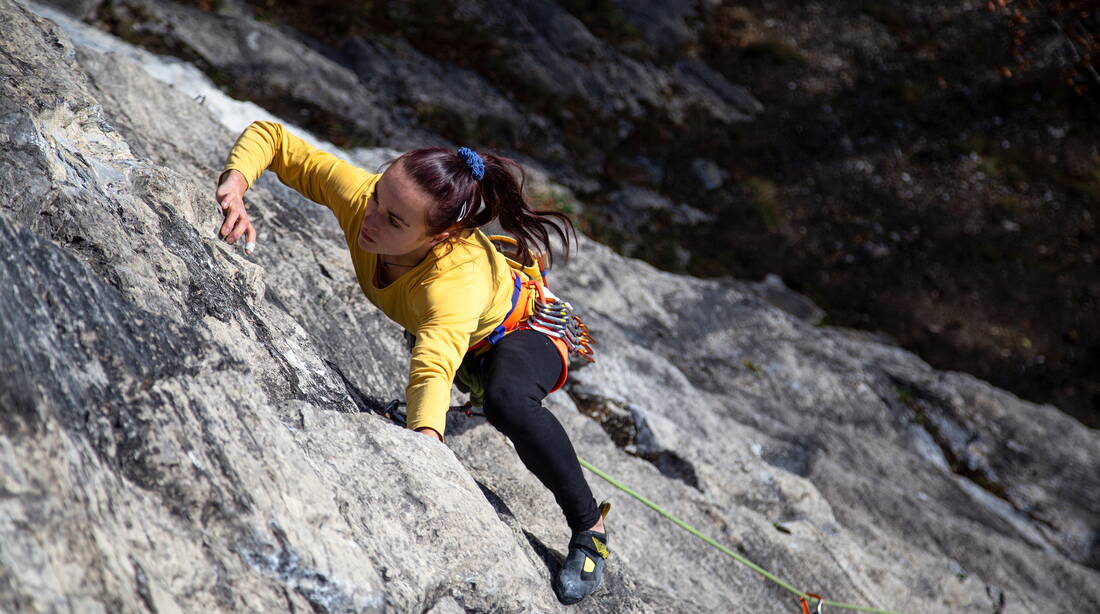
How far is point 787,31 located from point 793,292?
44.5ft

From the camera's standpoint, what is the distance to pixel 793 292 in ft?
61.5

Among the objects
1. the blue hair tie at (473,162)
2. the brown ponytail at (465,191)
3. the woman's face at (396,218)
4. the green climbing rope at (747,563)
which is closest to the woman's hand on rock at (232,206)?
the woman's face at (396,218)

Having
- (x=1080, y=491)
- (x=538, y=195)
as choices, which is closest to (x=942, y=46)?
(x=538, y=195)

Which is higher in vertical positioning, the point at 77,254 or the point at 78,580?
the point at 77,254

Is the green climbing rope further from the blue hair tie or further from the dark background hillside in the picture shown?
the dark background hillside

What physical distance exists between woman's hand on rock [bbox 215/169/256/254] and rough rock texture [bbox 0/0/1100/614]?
0.43 feet

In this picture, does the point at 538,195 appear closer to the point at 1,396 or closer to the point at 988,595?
the point at 988,595

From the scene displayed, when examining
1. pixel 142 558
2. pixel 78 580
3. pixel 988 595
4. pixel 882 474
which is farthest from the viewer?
pixel 882 474

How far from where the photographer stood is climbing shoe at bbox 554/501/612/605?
14.3ft

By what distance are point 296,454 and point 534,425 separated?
1421mm

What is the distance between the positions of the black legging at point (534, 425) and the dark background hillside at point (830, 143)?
1071 centimetres

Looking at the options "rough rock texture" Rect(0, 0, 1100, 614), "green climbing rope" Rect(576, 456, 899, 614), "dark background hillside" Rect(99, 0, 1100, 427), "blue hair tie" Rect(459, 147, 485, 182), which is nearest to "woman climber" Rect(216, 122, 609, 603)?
"blue hair tie" Rect(459, 147, 485, 182)

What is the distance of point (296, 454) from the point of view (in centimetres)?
344

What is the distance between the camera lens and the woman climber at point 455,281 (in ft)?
13.6
